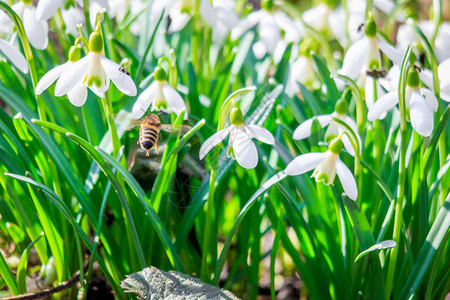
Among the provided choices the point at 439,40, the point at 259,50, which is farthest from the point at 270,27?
the point at 439,40

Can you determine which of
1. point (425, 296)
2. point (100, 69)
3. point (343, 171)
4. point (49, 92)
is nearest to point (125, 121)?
point (100, 69)

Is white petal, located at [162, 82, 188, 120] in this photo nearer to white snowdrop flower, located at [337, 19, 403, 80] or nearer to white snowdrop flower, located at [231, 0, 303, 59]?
white snowdrop flower, located at [337, 19, 403, 80]

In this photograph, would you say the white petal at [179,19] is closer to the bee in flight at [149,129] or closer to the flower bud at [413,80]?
the bee in flight at [149,129]

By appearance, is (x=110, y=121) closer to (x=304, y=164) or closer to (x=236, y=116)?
(x=236, y=116)

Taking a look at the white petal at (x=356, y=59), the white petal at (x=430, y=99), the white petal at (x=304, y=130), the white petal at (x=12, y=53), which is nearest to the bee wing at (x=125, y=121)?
the white petal at (x=12, y=53)

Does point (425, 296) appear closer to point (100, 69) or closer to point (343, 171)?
point (343, 171)

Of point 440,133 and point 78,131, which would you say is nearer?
point 440,133
